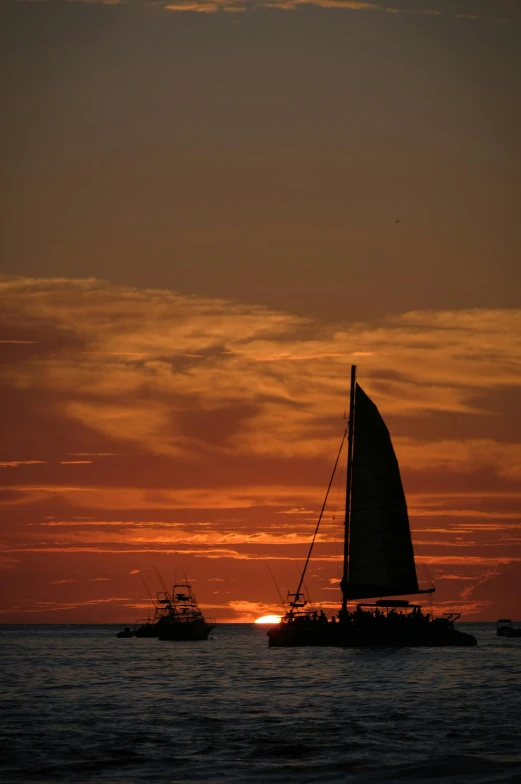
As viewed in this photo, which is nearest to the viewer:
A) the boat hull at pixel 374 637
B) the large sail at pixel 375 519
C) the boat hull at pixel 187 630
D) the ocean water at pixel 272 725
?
the ocean water at pixel 272 725

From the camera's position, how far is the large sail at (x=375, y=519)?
354 feet

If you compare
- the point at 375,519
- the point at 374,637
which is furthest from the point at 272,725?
the point at 375,519

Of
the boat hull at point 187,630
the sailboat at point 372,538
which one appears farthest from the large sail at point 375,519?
the boat hull at point 187,630

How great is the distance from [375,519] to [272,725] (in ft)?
178

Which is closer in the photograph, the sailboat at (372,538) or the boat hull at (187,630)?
the sailboat at (372,538)

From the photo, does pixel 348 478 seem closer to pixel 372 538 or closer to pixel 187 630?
pixel 372 538

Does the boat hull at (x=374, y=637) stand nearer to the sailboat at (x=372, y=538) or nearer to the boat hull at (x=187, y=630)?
the sailboat at (x=372, y=538)

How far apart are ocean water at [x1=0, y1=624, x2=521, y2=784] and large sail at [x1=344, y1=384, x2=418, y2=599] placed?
34.7 ft

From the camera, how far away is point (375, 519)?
108 meters

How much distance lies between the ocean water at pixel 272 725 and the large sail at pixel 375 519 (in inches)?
417

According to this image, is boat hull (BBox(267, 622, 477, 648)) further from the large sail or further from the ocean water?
the large sail

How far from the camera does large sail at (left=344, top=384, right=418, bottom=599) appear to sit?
107750 millimetres

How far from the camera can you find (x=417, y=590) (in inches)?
4390

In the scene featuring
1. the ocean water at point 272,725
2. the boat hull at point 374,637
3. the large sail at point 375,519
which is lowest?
the ocean water at point 272,725
